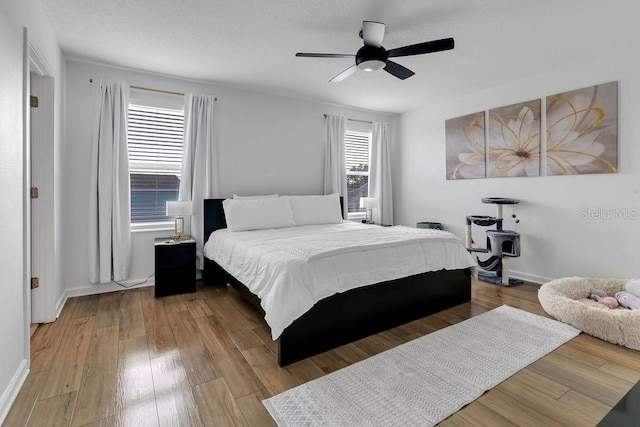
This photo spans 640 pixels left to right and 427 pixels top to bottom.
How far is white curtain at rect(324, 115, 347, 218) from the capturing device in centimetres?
509

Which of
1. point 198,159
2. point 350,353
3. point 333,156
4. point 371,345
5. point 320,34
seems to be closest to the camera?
point 350,353

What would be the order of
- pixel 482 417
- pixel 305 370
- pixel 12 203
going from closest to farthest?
pixel 482 417, pixel 12 203, pixel 305 370

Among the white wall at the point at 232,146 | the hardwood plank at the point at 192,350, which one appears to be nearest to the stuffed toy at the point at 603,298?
the hardwood plank at the point at 192,350

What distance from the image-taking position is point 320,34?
9.43ft

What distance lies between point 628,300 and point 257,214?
3747 mm

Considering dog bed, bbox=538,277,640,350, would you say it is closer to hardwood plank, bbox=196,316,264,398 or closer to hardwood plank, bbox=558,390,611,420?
hardwood plank, bbox=558,390,611,420

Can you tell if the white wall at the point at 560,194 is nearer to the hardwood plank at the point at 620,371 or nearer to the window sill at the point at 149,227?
the hardwood plank at the point at 620,371

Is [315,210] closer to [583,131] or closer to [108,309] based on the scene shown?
[108,309]

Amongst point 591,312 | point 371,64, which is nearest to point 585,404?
point 591,312

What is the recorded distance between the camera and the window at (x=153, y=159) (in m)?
3.80

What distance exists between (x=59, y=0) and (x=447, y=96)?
461 centimetres

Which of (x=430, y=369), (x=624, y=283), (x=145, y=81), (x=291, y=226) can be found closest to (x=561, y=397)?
(x=430, y=369)

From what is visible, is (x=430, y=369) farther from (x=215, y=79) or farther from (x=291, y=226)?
(x=215, y=79)

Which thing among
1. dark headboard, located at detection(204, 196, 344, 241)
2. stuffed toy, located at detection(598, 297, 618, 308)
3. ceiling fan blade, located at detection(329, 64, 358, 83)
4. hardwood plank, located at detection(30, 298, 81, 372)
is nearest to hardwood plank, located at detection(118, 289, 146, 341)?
hardwood plank, located at detection(30, 298, 81, 372)
